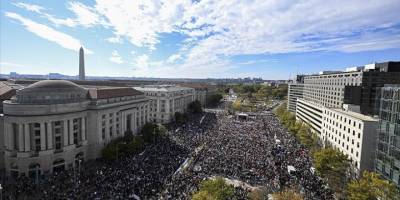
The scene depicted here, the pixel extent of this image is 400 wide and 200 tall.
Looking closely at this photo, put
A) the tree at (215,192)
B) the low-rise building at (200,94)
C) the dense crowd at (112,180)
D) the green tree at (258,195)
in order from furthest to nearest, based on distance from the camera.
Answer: the low-rise building at (200,94) < the dense crowd at (112,180) < the green tree at (258,195) < the tree at (215,192)

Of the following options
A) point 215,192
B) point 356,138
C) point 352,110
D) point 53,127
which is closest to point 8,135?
point 53,127

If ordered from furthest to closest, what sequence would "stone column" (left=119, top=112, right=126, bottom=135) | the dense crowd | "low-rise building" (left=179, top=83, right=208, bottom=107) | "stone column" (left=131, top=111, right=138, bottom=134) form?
"low-rise building" (left=179, top=83, right=208, bottom=107) → "stone column" (left=131, top=111, right=138, bottom=134) → "stone column" (left=119, top=112, right=126, bottom=135) → the dense crowd

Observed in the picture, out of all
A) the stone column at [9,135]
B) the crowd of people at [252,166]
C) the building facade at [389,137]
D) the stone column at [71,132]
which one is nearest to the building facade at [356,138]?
the crowd of people at [252,166]

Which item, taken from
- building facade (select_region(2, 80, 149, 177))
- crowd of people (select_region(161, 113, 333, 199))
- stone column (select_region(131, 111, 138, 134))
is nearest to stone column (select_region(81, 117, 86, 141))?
building facade (select_region(2, 80, 149, 177))

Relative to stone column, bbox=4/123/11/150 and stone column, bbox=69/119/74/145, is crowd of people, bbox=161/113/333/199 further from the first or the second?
stone column, bbox=4/123/11/150

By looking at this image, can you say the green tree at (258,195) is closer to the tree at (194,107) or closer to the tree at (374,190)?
the tree at (374,190)

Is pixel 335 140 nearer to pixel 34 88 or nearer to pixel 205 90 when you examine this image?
pixel 34 88
